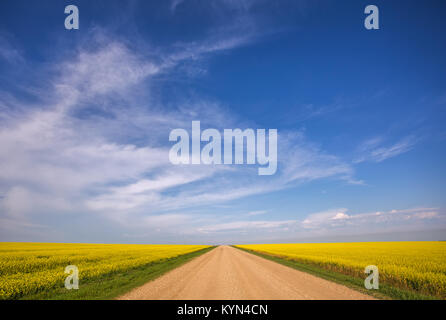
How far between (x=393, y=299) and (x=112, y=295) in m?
11.5

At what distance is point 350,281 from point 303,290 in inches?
200

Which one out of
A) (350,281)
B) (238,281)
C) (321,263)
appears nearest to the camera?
(238,281)

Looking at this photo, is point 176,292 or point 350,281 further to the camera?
point 350,281

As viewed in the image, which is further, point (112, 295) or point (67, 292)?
point (67, 292)

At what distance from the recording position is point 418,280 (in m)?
11.6

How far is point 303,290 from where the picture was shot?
9.61 metres
